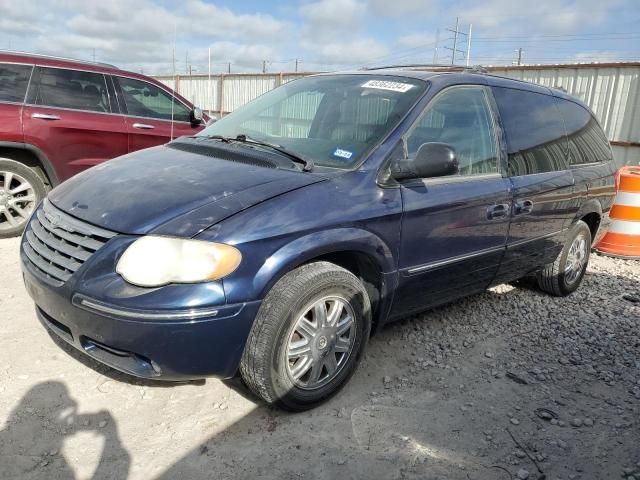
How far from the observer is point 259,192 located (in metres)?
2.66

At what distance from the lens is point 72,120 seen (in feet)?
18.9

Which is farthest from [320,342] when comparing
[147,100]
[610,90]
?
[610,90]

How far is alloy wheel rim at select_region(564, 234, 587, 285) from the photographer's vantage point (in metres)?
4.91

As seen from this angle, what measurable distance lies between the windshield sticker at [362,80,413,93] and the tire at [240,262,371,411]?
129 centimetres

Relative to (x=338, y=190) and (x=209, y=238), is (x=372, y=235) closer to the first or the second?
(x=338, y=190)

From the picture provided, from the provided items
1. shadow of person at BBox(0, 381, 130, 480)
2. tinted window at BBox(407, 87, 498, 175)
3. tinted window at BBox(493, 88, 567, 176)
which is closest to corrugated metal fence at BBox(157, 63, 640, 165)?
tinted window at BBox(493, 88, 567, 176)

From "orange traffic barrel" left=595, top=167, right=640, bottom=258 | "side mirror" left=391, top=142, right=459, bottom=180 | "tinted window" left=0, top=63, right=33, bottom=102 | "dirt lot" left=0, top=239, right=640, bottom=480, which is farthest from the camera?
"orange traffic barrel" left=595, top=167, right=640, bottom=258

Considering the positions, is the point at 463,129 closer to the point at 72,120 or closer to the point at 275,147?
the point at 275,147

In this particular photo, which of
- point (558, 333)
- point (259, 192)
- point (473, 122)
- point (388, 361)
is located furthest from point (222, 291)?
point (558, 333)

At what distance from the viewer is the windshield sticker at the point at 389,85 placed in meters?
3.40

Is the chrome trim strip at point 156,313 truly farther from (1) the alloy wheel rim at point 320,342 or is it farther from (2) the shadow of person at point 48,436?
(2) the shadow of person at point 48,436

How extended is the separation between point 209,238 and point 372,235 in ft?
3.03

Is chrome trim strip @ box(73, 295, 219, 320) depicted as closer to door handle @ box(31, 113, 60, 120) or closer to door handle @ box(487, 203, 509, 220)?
door handle @ box(487, 203, 509, 220)

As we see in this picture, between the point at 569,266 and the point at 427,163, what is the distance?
2666 millimetres
